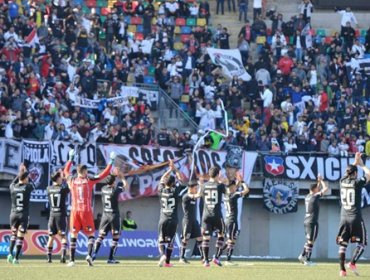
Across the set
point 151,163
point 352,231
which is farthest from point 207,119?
point 352,231

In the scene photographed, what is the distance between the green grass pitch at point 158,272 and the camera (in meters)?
28.6

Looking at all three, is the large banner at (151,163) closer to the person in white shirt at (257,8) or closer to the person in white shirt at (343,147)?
the person in white shirt at (343,147)

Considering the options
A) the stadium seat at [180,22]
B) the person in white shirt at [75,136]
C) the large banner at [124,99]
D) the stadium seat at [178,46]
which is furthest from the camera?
the stadium seat at [180,22]

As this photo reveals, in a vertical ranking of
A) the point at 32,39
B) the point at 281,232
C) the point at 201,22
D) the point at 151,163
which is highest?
the point at 201,22

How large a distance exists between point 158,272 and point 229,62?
23.3 metres

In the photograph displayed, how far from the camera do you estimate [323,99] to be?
170 feet

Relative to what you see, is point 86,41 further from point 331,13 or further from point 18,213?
point 18,213

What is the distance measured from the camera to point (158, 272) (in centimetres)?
3042

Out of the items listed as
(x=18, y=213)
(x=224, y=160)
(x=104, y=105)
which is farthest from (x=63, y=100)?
(x=18, y=213)

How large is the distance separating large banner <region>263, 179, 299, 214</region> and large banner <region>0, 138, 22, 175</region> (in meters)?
9.27

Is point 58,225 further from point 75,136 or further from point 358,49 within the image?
point 358,49

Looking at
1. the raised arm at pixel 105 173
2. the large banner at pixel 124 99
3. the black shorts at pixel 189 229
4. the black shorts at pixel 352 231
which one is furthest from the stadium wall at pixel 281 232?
the black shorts at pixel 352 231

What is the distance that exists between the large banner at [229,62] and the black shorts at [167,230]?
18.9 metres

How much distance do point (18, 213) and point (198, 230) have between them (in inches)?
219
